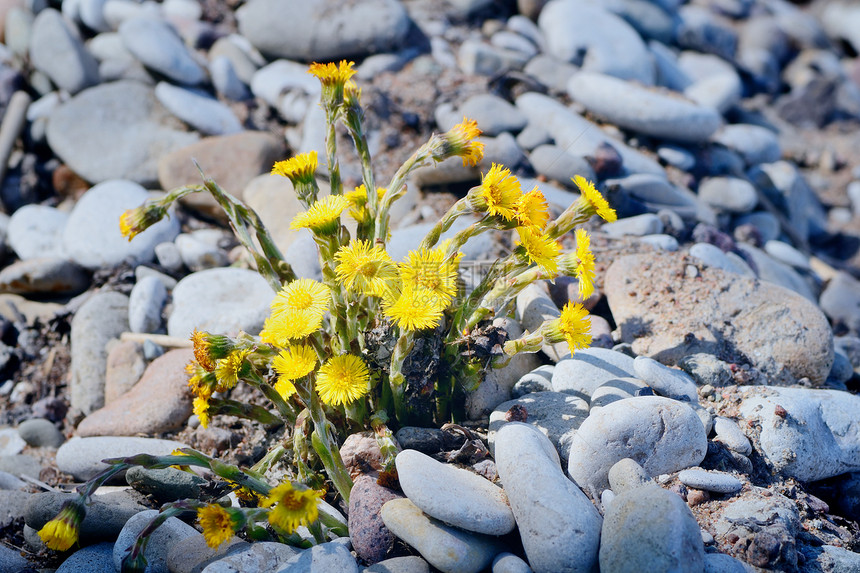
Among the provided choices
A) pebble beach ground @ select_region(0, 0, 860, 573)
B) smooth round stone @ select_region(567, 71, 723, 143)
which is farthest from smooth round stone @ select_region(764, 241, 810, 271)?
smooth round stone @ select_region(567, 71, 723, 143)

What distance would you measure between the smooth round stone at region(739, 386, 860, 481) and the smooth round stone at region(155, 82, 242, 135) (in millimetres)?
3885

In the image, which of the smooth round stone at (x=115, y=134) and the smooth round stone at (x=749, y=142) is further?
the smooth round stone at (x=749, y=142)

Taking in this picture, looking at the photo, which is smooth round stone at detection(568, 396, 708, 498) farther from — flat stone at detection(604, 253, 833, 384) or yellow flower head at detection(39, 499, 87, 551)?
yellow flower head at detection(39, 499, 87, 551)

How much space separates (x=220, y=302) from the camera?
3.34 m

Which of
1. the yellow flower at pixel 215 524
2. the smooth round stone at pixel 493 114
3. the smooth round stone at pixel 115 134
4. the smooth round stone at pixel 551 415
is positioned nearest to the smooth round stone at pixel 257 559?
the yellow flower at pixel 215 524

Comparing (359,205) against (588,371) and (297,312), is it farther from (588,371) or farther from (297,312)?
(588,371)

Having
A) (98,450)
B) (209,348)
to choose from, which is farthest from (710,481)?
(98,450)

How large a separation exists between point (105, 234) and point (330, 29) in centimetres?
237

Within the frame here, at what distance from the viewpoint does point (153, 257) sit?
12.8 feet

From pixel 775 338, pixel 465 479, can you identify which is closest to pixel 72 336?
pixel 465 479

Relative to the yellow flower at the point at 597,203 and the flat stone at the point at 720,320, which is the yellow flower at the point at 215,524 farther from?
the flat stone at the point at 720,320

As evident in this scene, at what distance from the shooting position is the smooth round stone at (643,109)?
464 cm

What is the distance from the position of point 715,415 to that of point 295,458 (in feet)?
5.39

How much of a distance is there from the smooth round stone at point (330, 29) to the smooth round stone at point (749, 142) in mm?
2839
